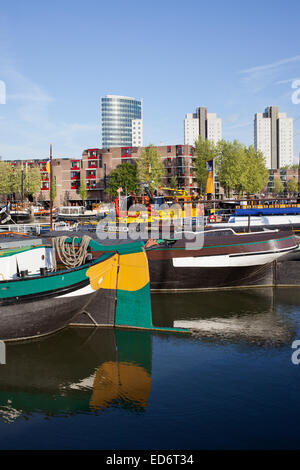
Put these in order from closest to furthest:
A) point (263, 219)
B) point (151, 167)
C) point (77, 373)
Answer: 1. point (77, 373)
2. point (263, 219)
3. point (151, 167)

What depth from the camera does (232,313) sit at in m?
17.8

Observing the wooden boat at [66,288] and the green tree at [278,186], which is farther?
the green tree at [278,186]

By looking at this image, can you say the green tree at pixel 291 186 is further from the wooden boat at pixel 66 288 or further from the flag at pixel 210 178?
the wooden boat at pixel 66 288

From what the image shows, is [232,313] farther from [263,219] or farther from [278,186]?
[278,186]

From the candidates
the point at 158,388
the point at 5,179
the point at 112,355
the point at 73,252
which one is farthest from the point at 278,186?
the point at 158,388

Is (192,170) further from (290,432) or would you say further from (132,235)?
(290,432)

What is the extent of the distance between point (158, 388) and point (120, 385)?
3.62ft

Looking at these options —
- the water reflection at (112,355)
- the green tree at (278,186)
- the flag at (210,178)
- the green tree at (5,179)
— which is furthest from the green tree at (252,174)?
the green tree at (278,186)

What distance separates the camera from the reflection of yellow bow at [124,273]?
1502 centimetres

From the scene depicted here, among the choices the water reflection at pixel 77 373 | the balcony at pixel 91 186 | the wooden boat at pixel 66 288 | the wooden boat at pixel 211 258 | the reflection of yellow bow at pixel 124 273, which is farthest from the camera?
the balcony at pixel 91 186
